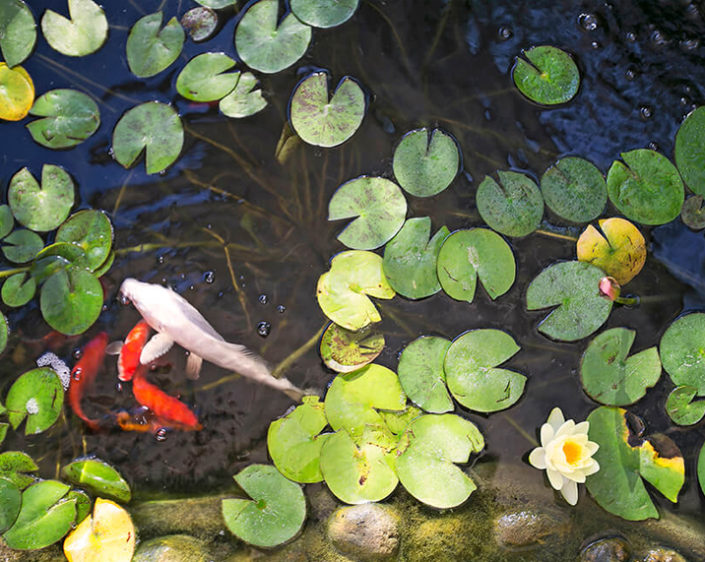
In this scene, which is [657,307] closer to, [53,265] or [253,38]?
[253,38]

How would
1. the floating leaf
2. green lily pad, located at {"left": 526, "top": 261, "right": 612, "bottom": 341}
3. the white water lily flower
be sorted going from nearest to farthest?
the white water lily flower < green lily pad, located at {"left": 526, "top": 261, "right": 612, "bottom": 341} < the floating leaf

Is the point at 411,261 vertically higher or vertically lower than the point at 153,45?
lower

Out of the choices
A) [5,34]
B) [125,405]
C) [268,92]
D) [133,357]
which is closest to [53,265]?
[133,357]

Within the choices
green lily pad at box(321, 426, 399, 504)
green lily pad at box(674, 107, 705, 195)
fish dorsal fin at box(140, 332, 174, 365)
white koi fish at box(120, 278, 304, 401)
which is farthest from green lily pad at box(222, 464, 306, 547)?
green lily pad at box(674, 107, 705, 195)

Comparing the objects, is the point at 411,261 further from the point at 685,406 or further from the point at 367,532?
the point at 685,406

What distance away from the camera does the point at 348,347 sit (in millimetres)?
2029

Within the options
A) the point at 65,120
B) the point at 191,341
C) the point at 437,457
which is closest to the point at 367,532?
the point at 437,457

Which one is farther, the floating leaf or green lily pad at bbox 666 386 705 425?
the floating leaf

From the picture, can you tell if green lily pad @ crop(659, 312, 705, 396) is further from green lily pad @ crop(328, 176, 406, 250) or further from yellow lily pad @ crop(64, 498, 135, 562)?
yellow lily pad @ crop(64, 498, 135, 562)

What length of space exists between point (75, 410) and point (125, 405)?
0.20 metres

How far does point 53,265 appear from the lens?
6.81ft

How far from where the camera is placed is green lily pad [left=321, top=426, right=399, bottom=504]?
Answer: 195 cm

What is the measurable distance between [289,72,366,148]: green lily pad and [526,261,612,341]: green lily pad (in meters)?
0.91

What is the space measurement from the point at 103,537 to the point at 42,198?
4.23 ft
